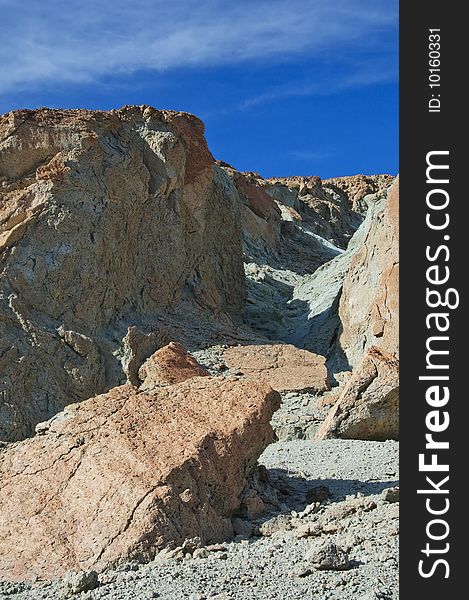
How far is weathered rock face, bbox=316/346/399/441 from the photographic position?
41.2ft

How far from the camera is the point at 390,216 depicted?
68.5 feet

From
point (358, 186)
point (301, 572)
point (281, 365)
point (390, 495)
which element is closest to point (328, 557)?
point (301, 572)

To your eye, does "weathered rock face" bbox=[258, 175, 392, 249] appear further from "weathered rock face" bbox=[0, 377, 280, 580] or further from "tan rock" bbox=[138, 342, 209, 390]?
"weathered rock face" bbox=[0, 377, 280, 580]

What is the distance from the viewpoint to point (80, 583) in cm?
764

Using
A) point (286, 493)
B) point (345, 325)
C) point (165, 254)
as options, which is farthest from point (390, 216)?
point (286, 493)

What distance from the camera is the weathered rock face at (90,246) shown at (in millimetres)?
19703

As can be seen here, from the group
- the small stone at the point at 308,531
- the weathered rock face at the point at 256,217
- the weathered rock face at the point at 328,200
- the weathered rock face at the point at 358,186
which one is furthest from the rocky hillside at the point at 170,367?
the weathered rock face at the point at 358,186

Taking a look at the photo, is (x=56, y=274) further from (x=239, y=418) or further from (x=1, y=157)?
(x=239, y=418)

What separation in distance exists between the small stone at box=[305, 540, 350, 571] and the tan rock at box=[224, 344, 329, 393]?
11052mm

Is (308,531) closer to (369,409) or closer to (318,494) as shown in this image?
(318,494)

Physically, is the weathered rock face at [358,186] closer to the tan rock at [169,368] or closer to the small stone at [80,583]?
the tan rock at [169,368]

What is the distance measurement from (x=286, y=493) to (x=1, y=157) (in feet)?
45.0

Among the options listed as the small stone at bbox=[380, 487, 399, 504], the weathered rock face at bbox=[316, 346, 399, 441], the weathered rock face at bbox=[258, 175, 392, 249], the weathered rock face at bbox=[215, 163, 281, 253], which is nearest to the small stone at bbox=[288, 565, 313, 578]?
the small stone at bbox=[380, 487, 399, 504]

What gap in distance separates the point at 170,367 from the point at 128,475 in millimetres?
8836
